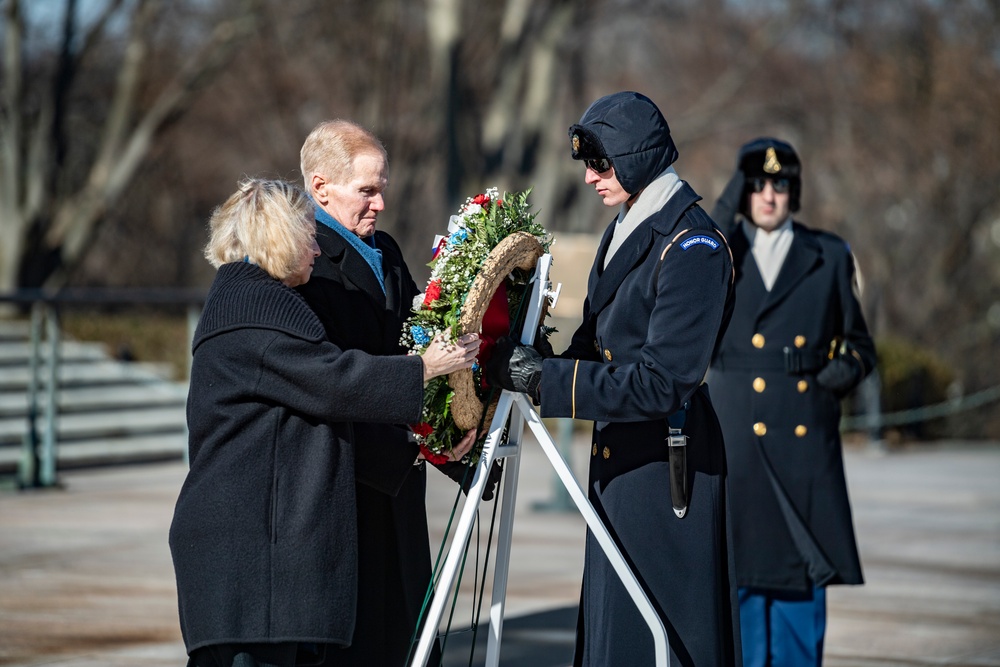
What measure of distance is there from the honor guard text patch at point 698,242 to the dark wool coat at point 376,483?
3.06 feet

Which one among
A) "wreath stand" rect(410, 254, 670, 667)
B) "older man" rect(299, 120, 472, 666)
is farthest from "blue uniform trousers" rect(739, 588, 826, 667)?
"wreath stand" rect(410, 254, 670, 667)

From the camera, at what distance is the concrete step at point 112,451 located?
13.1 metres

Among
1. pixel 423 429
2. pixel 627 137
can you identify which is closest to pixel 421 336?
pixel 423 429

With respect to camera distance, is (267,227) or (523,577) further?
(523,577)

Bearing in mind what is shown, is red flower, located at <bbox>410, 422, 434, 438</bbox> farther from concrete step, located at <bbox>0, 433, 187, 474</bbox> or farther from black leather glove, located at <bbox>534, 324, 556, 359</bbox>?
concrete step, located at <bbox>0, 433, 187, 474</bbox>

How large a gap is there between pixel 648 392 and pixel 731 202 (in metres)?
2.29

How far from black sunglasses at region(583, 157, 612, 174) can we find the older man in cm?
64

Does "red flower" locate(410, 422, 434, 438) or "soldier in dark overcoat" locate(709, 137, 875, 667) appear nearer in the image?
"red flower" locate(410, 422, 434, 438)

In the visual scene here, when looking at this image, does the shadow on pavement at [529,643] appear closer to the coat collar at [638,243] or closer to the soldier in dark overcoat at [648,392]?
the soldier in dark overcoat at [648,392]

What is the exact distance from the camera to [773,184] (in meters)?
5.89

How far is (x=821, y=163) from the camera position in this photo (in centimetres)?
2622

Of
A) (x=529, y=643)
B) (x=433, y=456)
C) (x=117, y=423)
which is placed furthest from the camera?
(x=117, y=423)

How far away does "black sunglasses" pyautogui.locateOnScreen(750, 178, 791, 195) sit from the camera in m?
5.89

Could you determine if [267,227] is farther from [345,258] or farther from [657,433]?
[657,433]
